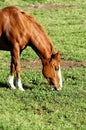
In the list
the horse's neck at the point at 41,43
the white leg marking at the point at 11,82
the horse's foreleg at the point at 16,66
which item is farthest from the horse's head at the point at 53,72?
the white leg marking at the point at 11,82

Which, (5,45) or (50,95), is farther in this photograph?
(5,45)

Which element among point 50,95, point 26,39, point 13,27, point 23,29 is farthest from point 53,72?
point 13,27

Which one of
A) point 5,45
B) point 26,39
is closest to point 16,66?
point 5,45

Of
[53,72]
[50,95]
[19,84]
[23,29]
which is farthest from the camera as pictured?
[19,84]

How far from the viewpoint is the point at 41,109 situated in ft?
27.6

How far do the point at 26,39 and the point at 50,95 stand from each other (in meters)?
1.18

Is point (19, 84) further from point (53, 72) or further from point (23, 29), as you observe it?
point (23, 29)

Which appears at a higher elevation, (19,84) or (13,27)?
(13,27)

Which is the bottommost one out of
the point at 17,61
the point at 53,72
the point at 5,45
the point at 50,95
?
the point at 50,95

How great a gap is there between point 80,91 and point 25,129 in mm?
2397

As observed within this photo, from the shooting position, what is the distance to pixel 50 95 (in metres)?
9.02

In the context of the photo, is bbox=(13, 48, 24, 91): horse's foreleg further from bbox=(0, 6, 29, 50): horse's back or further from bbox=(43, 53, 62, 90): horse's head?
bbox=(43, 53, 62, 90): horse's head

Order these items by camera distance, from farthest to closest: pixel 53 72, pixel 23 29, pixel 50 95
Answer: pixel 53 72
pixel 23 29
pixel 50 95

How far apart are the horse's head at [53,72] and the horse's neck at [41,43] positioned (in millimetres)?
121
